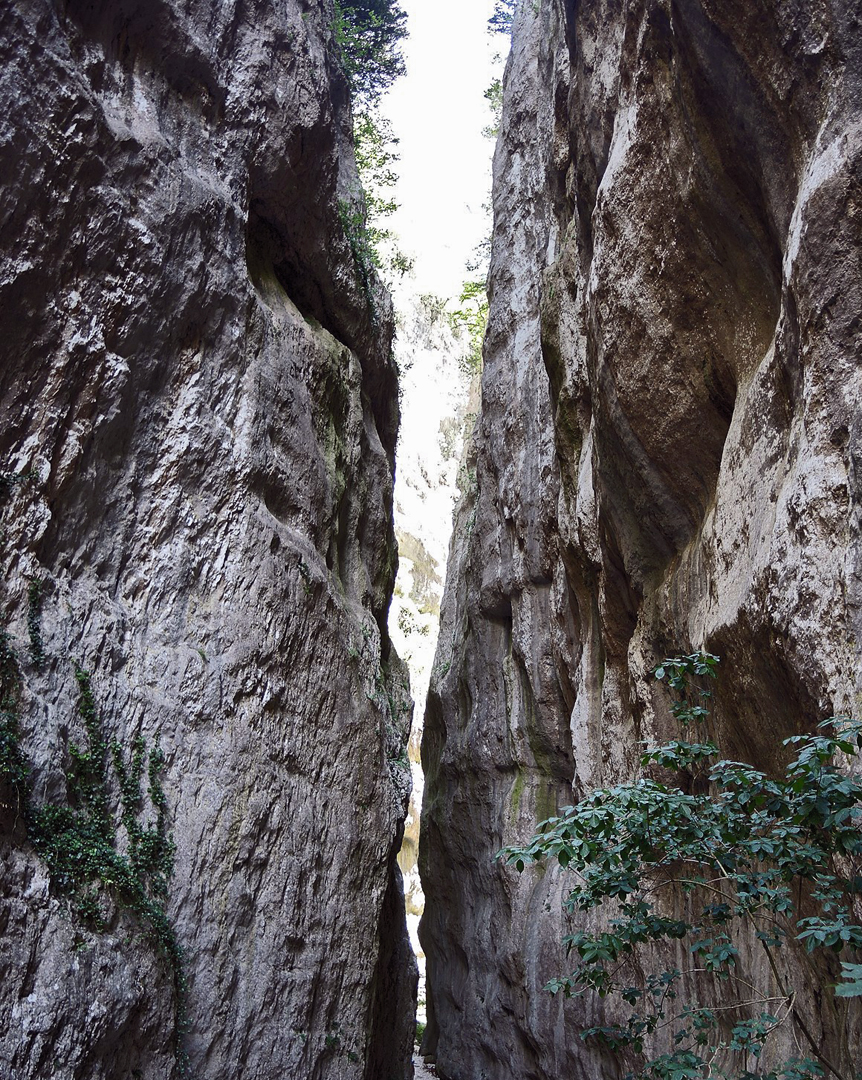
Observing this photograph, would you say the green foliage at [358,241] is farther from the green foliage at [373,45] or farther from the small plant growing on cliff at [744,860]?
the small plant growing on cliff at [744,860]

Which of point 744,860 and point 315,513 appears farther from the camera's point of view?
point 315,513

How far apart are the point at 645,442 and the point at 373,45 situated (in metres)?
13.2

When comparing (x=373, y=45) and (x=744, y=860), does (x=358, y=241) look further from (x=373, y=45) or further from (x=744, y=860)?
(x=744, y=860)

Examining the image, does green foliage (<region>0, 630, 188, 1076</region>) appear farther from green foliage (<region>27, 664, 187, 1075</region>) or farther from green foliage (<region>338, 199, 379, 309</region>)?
green foliage (<region>338, 199, 379, 309</region>)

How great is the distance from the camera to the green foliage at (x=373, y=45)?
52.2 feet

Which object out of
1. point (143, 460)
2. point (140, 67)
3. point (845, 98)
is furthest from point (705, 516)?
point (140, 67)

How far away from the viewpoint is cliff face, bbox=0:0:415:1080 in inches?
244

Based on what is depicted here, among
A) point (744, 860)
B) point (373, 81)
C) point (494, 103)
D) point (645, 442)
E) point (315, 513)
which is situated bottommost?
point (744, 860)

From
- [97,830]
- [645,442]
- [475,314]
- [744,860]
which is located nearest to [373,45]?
[475,314]

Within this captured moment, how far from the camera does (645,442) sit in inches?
300

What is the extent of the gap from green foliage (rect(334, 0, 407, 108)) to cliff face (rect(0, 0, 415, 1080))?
5.51 meters

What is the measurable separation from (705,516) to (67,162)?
6.36m

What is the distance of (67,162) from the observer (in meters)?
7.19

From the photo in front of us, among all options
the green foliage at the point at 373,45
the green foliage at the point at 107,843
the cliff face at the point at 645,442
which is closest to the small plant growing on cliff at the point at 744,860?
the cliff face at the point at 645,442
